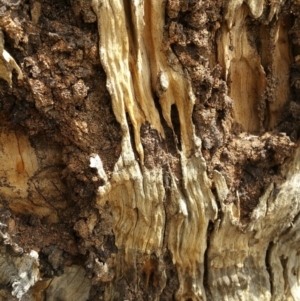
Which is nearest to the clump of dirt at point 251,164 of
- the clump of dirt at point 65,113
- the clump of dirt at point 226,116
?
the clump of dirt at point 226,116

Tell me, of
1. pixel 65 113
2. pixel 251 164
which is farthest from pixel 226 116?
pixel 65 113

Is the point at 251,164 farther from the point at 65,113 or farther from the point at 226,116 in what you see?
the point at 65,113

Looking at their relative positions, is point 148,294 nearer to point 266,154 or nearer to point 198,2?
point 266,154

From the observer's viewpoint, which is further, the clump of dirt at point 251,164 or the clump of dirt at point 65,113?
the clump of dirt at point 251,164

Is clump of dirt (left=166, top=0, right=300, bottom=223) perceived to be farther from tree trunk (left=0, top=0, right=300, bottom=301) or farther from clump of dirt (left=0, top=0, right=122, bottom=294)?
clump of dirt (left=0, top=0, right=122, bottom=294)

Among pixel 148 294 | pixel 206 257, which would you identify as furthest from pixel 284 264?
pixel 148 294

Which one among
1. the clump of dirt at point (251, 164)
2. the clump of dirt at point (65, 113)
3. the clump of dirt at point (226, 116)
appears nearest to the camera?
the clump of dirt at point (65, 113)

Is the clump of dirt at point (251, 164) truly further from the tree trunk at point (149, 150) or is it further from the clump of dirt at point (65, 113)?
the clump of dirt at point (65, 113)

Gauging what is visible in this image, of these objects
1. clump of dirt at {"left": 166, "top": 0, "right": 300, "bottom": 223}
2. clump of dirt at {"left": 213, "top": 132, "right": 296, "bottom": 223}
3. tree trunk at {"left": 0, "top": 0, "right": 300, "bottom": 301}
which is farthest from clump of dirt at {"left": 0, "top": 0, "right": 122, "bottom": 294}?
clump of dirt at {"left": 213, "top": 132, "right": 296, "bottom": 223}
